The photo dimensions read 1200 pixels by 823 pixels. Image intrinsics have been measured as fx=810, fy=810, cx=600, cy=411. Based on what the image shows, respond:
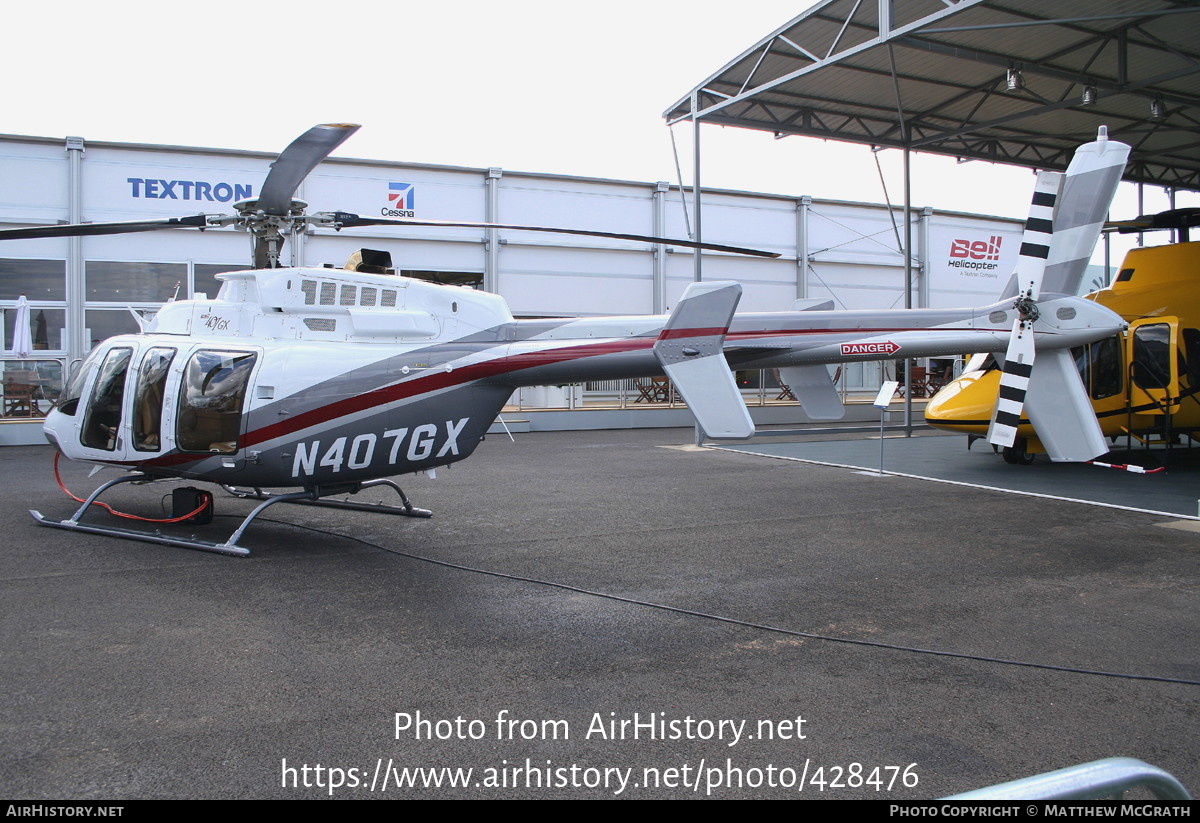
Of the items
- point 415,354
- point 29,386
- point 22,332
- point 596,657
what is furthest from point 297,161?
point 29,386

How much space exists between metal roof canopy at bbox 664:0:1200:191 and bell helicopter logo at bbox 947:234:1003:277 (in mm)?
11589

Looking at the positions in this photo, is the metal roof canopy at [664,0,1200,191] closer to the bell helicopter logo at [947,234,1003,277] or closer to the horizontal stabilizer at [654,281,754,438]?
the horizontal stabilizer at [654,281,754,438]

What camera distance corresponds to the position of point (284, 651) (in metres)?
4.57

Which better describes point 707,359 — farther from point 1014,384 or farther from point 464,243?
point 464,243

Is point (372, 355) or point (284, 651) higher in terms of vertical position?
point (372, 355)

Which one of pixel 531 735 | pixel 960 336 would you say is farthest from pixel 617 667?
pixel 960 336

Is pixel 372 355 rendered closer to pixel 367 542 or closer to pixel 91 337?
pixel 367 542

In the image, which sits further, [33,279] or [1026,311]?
[33,279]

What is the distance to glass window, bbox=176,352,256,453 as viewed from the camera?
23.0 feet

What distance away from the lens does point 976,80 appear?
1442 centimetres

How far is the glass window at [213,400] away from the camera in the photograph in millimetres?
7020

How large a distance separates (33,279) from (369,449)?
19.2m
